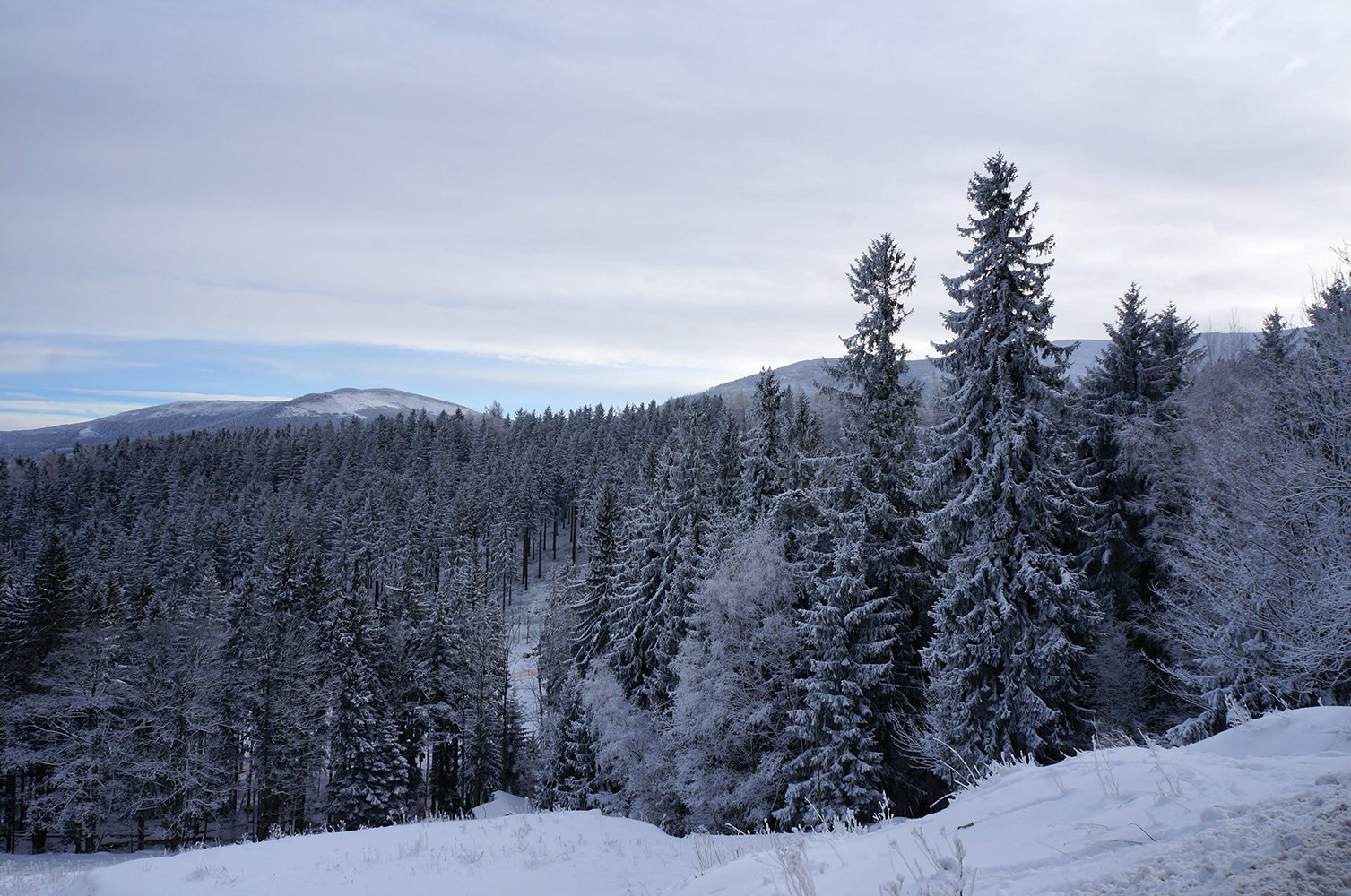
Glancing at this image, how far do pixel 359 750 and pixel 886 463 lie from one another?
107ft

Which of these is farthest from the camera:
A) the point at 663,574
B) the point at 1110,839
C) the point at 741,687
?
the point at 663,574

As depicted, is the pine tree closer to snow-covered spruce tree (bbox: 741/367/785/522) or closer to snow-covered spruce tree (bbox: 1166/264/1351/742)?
snow-covered spruce tree (bbox: 1166/264/1351/742)

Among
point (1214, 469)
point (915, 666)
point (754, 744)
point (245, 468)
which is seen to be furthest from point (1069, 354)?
point (245, 468)

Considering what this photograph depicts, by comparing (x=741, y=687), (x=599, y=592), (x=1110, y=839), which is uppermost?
(x=1110, y=839)

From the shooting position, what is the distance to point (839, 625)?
21047 mm

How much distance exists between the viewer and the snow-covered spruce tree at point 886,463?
2161 centimetres

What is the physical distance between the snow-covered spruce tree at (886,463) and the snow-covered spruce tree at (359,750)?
29.2 meters

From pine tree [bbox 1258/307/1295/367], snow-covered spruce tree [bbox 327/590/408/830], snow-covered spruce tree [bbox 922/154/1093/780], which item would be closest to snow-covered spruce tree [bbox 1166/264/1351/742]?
snow-covered spruce tree [bbox 922/154/1093/780]

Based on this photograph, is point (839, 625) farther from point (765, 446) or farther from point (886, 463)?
point (765, 446)

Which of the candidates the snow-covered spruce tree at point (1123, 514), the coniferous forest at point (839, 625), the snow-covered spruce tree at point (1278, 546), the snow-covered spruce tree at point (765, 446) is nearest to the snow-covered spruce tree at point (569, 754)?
the coniferous forest at point (839, 625)

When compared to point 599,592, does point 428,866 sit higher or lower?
higher

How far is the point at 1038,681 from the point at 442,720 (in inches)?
1585

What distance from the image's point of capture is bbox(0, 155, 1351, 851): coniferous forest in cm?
1753

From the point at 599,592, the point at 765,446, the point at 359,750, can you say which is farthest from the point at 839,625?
the point at 359,750
